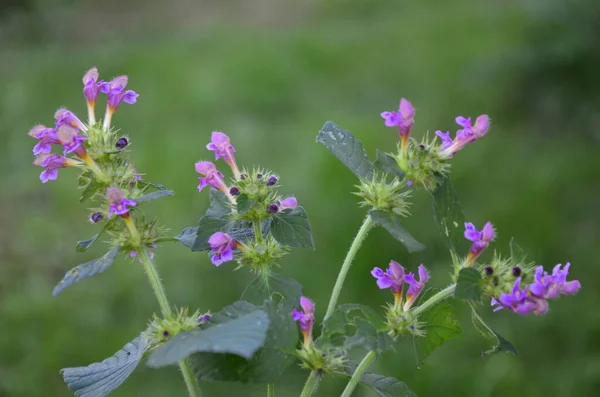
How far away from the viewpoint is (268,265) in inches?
40.2

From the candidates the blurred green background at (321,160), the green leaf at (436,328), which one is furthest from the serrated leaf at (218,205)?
the blurred green background at (321,160)

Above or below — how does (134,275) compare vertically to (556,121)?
below

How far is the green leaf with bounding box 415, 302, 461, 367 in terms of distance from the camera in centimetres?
101

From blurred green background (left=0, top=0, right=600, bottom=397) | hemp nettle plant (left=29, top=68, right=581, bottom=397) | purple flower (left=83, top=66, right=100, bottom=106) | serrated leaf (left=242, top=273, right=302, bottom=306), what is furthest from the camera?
blurred green background (left=0, top=0, right=600, bottom=397)

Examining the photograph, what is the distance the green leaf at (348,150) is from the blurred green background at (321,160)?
5.99 feet

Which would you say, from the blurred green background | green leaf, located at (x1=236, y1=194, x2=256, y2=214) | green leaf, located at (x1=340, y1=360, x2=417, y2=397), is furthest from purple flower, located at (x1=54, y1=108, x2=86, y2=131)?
the blurred green background

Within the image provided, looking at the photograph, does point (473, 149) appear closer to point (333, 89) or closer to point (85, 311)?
point (333, 89)

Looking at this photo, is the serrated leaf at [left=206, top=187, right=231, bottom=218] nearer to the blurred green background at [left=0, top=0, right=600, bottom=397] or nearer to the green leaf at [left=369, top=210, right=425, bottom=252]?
the green leaf at [left=369, top=210, right=425, bottom=252]

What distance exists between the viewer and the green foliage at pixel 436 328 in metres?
1.01

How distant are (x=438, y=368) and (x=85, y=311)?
5.22ft

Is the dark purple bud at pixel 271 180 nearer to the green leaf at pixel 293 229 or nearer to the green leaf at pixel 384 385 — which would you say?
the green leaf at pixel 293 229

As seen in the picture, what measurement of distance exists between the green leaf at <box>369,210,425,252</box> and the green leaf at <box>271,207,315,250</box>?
0.09m

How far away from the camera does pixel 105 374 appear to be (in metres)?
1.01

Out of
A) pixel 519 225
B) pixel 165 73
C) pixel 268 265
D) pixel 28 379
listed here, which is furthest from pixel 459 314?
pixel 165 73
